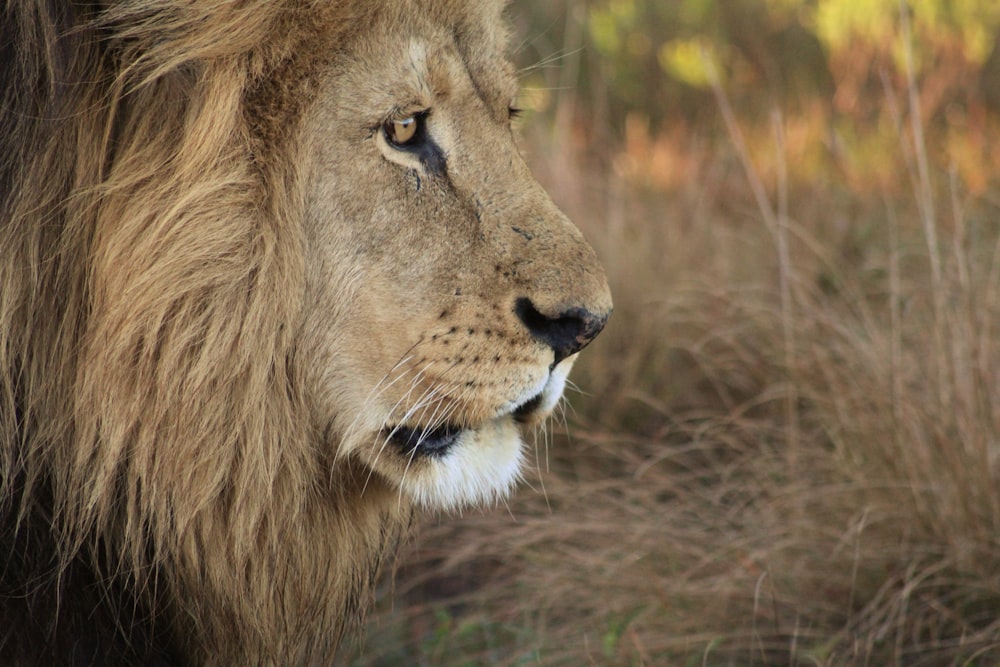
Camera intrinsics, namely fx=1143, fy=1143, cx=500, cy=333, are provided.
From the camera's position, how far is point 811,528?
119 inches

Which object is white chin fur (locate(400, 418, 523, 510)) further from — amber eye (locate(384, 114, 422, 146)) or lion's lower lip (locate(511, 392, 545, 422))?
amber eye (locate(384, 114, 422, 146))

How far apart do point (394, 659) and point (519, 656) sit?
561mm

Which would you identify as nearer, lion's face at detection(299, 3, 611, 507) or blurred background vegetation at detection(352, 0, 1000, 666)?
lion's face at detection(299, 3, 611, 507)

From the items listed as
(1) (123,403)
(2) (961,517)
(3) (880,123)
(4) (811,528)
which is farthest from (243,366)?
(3) (880,123)

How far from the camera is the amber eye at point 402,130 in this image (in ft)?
6.96

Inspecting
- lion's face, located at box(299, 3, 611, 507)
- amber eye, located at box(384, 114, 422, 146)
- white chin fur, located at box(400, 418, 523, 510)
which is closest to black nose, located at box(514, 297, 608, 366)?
lion's face, located at box(299, 3, 611, 507)

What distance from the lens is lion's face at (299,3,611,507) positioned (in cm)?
209

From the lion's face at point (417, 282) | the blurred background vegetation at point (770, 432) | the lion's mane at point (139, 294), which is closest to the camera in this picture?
the lion's mane at point (139, 294)

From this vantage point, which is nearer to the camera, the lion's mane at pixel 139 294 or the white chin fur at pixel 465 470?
the lion's mane at pixel 139 294

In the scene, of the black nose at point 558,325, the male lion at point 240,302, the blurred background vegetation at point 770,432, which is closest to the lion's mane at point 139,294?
the male lion at point 240,302

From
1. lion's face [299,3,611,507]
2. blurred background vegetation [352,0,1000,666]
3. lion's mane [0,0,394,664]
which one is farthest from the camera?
blurred background vegetation [352,0,1000,666]

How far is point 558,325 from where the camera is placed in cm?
212

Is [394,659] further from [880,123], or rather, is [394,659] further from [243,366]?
[880,123]

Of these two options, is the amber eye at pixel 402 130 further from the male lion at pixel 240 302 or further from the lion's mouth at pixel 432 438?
the lion's mouth at pixel 432 438
